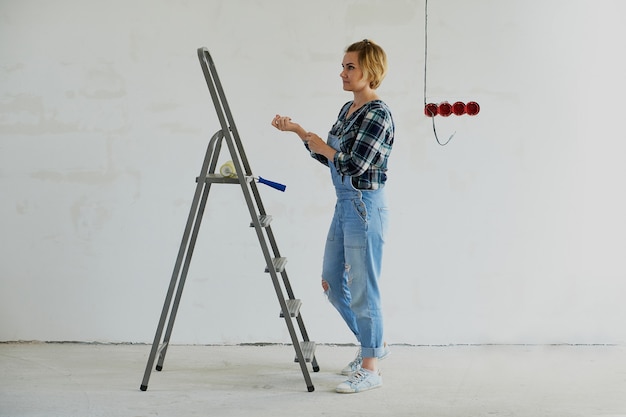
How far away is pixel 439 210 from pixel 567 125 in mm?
780

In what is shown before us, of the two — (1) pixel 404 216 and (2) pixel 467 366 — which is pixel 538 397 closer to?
(2) pixel 467 366

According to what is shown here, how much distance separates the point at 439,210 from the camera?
14.5 ft

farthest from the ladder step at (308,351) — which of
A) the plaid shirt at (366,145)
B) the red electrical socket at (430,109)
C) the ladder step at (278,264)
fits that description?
the red electrical socket at (430,109)

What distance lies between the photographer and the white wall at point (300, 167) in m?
4.36

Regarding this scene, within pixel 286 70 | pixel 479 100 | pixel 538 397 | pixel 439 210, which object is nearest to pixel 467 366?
pixel 538 397

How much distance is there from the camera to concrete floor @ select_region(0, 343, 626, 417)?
3.36 meters

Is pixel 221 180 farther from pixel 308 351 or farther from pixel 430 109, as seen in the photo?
pixel 430 109

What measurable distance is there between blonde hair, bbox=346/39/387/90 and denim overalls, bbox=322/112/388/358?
0.26 m

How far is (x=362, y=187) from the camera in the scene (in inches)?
140

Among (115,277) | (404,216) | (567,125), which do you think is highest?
(567,125)

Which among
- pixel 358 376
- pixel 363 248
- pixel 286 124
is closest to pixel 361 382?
pixel 358 376

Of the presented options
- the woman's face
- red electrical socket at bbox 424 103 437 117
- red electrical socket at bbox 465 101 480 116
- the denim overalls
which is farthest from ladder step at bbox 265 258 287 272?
red electrical socket at bbox 465 101 480 116

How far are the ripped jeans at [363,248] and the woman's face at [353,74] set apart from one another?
15.2 inches

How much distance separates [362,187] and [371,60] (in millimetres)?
533
